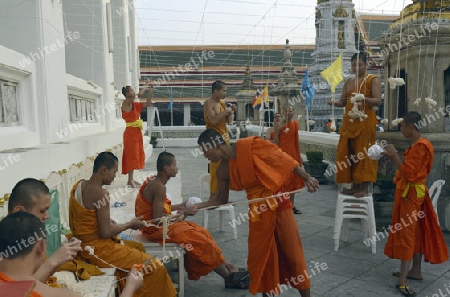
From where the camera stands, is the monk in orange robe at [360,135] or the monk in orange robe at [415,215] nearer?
the monk in orange robe at [415,215]

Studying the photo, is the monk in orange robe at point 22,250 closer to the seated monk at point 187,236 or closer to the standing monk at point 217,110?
the seated monk at point 187,236

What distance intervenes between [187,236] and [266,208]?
34.9 inches

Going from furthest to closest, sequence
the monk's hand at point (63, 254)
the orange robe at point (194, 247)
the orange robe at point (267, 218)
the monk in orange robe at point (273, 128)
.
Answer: the monk in orange robe at point (273, 128) < the orange robe at point (194, 247) < the orange robe at point (267, 218) < the monk's hand at point (63, 254)

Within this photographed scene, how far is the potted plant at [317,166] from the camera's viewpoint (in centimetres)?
927

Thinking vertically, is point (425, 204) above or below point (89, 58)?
below

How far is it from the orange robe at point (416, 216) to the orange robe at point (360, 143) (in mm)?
1034

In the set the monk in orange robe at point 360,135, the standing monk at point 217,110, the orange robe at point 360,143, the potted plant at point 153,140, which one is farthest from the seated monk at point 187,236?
the potted plant at point 153,140

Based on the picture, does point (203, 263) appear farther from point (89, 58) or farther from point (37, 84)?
point (89, 58)

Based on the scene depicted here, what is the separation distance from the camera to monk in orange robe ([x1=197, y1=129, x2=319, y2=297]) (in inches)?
131

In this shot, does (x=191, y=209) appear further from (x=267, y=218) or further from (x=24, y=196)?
(x=24, y=196)

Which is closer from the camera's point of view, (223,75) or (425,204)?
(425,204)

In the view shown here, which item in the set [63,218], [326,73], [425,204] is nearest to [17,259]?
[63,218]

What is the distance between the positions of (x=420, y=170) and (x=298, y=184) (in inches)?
104

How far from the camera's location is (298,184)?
20.8 ft
